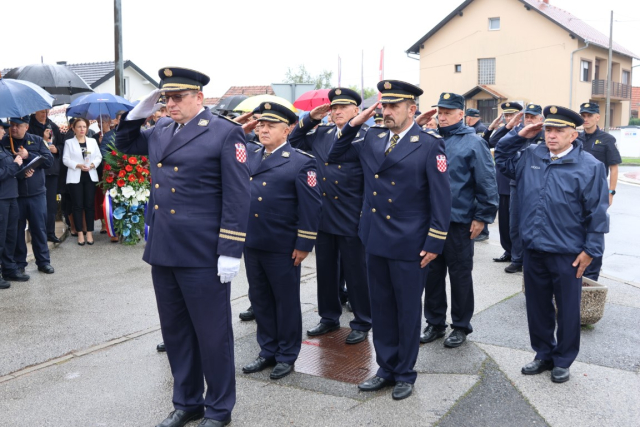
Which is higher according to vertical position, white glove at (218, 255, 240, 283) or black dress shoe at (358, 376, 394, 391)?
white glove at (218, 255, 240, 283)

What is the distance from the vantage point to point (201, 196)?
3.95 metres

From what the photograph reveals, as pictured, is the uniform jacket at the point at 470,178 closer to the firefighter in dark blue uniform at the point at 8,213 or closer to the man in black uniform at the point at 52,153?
the firefighter in dark blue uniform at the point at 8,213

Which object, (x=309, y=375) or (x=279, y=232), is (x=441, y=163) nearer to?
(x=279, y=232)

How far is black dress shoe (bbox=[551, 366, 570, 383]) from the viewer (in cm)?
484

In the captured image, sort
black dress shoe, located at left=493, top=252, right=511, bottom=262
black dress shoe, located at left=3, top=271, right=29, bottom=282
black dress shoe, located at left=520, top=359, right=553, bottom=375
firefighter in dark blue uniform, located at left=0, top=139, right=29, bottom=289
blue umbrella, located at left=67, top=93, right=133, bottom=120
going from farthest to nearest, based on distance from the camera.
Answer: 1. blue umbrella, located at left=67, top=93, right=133, bottom=120
2. black dress shoe, located at left=493, top=252, right=511, bottom=262
3. black dress shoe, located at left=3, top=271, right=29, bottom=282
4. firefighter in dark blue uniform, located at left=0, top=139, right=29, bottom=289
5. black dress shoe, located at left=520, top=359, right=553, bottom=375

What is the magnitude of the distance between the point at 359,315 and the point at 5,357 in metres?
2.96

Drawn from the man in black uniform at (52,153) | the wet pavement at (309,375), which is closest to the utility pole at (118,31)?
the man in black uniform at (52,153)

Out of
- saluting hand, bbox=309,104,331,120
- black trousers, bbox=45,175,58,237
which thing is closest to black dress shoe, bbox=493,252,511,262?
saluting hand, bbox=309,104,331,120

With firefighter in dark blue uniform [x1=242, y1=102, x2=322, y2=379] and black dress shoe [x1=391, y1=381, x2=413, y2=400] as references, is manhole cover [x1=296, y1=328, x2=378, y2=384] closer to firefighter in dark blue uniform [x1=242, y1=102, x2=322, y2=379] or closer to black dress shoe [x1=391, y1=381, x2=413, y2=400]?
firefighter in dark blue uniform [x1=242, y1=102, x2=322, y2=379]

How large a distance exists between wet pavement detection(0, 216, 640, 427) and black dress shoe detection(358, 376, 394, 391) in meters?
0.06

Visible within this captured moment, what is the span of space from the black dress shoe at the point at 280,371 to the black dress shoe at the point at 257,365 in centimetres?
14

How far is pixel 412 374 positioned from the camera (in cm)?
468

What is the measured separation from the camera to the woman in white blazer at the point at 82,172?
9734 mm

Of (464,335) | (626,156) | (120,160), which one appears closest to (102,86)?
(120,160)
